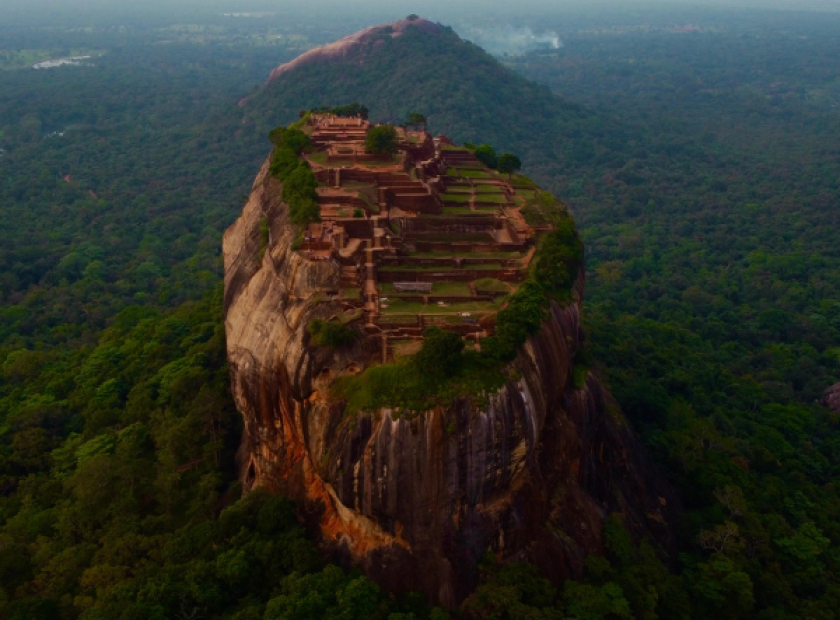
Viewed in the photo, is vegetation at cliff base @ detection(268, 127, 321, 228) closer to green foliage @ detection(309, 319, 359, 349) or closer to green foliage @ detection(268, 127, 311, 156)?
green foliage @ detection(268, 127, 311, 156)

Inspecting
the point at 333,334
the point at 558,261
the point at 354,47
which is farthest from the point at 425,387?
the point at 354,47

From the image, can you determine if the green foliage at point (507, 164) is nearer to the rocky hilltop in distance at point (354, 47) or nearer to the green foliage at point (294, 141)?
the green foliage at point (294, 141)

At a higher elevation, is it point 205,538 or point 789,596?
point 205,538

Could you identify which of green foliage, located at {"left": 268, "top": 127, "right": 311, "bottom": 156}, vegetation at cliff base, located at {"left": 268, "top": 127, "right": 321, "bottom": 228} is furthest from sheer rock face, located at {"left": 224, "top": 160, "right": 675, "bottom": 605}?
green foliage, located at {"left": 268, "top": 127, "right": 311, "bottom": 156}

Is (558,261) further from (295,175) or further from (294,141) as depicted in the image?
(294,141)

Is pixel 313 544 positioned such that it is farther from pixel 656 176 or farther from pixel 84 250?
pixel 656 176

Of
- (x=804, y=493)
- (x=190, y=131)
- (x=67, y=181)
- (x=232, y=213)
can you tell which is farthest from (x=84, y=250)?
(x=804, y=493)
